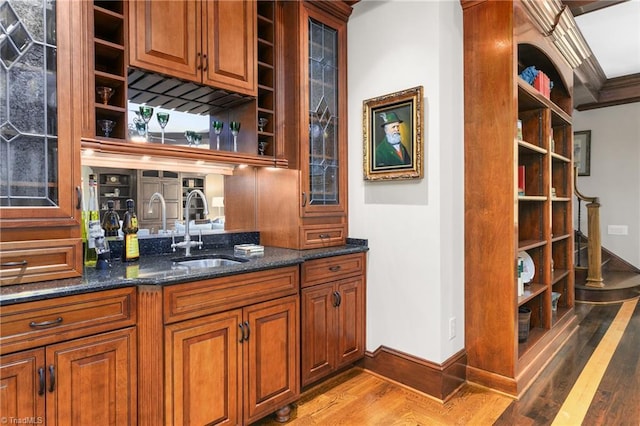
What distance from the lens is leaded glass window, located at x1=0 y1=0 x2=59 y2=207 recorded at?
58.3 inches

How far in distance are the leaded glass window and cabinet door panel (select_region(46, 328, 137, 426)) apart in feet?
2.05

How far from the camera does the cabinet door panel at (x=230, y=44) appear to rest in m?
2.18

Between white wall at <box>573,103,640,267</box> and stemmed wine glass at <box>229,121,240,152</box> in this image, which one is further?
white wall at <box>573,103,640,267</box>

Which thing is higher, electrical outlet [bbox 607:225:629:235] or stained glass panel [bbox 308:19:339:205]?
stained glass panel [bbox 308:19:339:205]

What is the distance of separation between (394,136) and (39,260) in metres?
2.12

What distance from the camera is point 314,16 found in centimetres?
262

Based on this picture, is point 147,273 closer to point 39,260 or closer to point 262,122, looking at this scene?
point 39,260

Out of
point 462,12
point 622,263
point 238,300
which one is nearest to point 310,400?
point 238,300

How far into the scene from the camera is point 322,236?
270cm

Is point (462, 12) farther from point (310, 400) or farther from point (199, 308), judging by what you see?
point (310, 400)

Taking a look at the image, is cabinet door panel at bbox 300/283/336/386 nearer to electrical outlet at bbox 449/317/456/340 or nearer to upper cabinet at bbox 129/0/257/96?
electrical outlet at bbox 449/317/456/340

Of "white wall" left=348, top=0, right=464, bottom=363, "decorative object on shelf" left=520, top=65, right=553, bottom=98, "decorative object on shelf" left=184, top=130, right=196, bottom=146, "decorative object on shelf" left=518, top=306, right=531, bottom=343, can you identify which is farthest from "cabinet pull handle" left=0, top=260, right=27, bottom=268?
"decorative object on shelf" left=520, top=65, right=553, bottom=98

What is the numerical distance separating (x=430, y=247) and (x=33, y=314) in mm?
2059

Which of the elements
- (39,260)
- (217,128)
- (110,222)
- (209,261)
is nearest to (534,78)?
(217,128)
